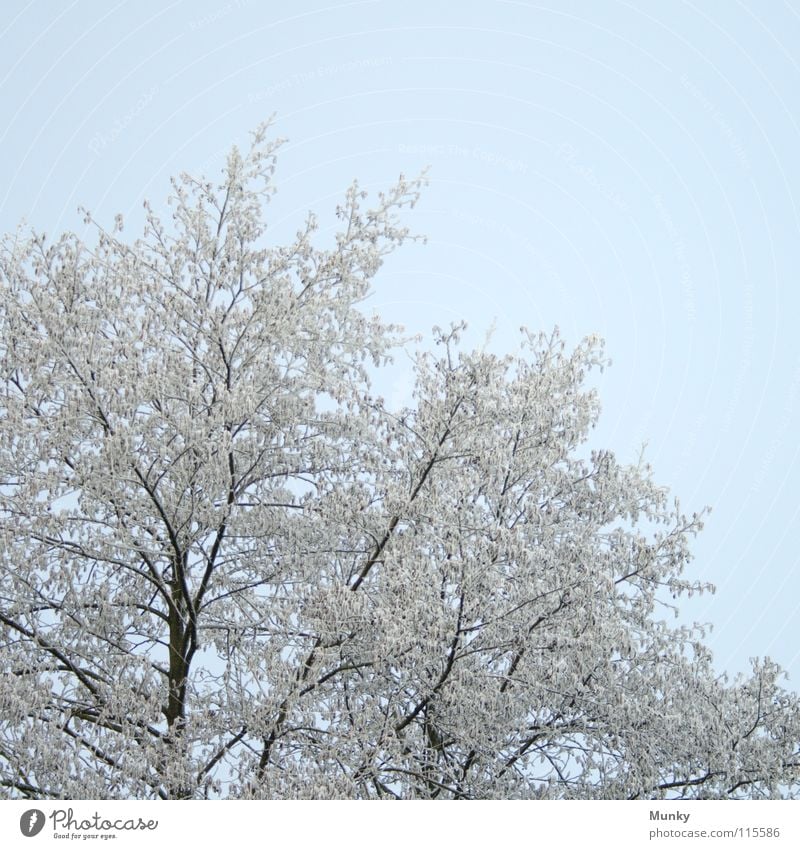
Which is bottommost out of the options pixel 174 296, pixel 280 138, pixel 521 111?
pixel 174 296

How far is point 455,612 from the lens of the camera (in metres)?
5.96

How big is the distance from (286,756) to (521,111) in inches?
1284

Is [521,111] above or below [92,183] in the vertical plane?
above

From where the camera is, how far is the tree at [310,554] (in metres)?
5.97

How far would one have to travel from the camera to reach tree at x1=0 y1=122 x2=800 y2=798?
597 centimetres

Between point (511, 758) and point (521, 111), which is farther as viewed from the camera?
point (521, 111)

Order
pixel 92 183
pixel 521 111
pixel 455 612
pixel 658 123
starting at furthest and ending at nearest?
pixel 521 111 → pixel 658 123 → pixel 92 183 → pixel 455 612

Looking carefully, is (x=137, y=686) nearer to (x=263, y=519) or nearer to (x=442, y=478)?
(x=263, y=519)

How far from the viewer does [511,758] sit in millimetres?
6477

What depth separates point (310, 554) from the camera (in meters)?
6.69
